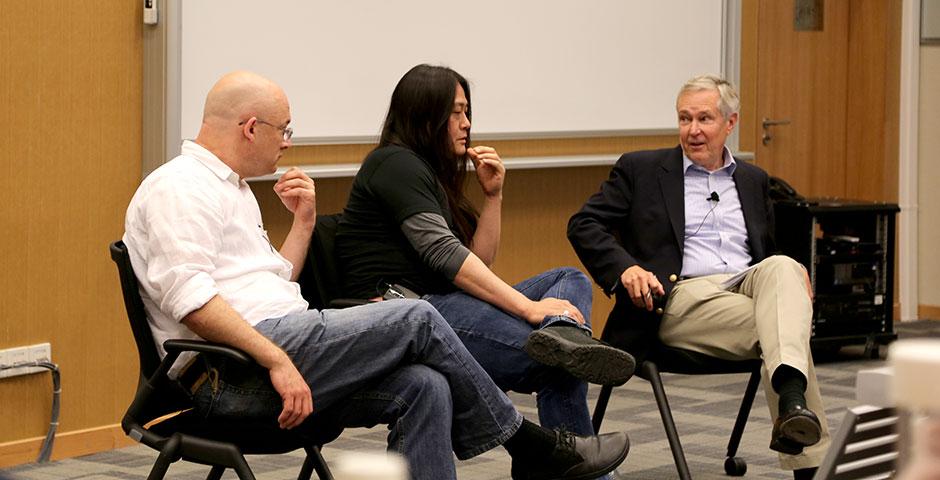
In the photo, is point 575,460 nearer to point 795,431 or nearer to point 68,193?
point 795,431

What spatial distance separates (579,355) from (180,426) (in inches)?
35.4

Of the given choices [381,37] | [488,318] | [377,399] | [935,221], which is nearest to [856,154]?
[935,221]

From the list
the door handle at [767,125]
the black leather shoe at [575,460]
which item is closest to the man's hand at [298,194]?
the black leather shoe at [575,460]

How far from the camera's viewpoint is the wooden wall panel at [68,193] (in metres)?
4.00

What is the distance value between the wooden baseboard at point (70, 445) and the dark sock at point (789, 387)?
6.65 ft

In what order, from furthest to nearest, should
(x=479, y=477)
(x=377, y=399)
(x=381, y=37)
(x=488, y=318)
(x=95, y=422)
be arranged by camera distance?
(x=381, y=37) < (x=95, y=422) < (x=479, y=477) < (x=488, y=318) < (x=377, y=399)

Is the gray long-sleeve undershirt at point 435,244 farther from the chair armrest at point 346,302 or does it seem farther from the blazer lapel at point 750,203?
the blazer lapel at point 750,203

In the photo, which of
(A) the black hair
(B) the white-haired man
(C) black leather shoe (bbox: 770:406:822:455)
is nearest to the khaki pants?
(B) the white-haired man

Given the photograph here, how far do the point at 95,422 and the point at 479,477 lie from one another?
1.26 meters

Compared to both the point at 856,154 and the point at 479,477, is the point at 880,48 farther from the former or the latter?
the point at 479,477

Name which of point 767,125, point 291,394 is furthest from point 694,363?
point 767,125

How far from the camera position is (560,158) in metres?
5.63

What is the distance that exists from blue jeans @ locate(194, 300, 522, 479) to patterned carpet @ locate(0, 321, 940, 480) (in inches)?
47.3

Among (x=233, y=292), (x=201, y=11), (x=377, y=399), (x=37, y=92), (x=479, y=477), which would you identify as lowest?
(x=479, y=477)
